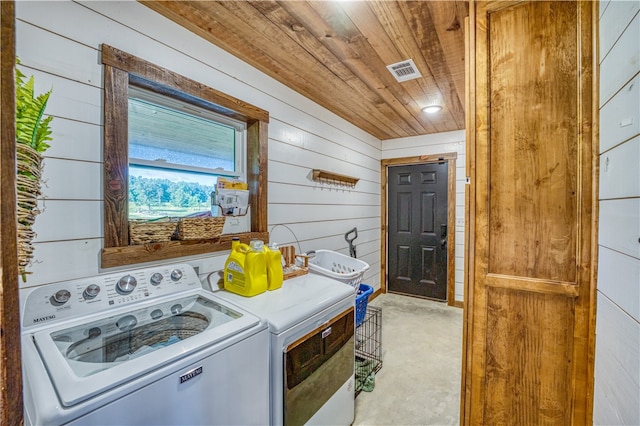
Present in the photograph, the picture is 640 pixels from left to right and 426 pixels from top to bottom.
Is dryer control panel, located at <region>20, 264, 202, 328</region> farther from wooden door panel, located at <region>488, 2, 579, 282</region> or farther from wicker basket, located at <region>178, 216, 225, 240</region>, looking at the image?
wooden door panel, located at <region>488, 2, 579, 282</region>

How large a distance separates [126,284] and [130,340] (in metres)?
0.31

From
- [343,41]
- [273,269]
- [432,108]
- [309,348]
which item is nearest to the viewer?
[309,348]

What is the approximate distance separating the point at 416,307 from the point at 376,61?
116 inches

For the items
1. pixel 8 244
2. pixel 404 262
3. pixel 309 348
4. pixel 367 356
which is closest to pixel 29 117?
pixel 8 244

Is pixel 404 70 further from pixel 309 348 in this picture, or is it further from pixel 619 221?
pixel 309 348

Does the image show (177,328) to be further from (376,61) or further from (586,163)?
(376,61)

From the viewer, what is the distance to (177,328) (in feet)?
3.72

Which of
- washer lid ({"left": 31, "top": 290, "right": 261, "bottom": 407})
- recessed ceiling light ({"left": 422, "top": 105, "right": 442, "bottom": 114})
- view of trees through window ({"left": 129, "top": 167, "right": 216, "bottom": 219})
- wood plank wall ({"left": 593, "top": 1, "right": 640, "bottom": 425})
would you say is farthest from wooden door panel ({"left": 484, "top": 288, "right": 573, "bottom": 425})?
recessed ceiling light ({"left": 422, "top": 105, "right": 442, "bottom": 114})

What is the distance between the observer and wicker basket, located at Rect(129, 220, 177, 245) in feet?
4.38

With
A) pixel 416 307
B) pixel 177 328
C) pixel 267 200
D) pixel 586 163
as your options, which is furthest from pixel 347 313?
pixel 416 307

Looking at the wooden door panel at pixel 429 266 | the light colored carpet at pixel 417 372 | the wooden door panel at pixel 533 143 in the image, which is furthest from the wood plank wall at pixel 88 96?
the wooden door panel at pixel 429 266

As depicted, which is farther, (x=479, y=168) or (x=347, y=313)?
(x=347, y=313)

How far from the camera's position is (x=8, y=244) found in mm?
357

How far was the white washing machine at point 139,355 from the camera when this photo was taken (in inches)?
28.2
